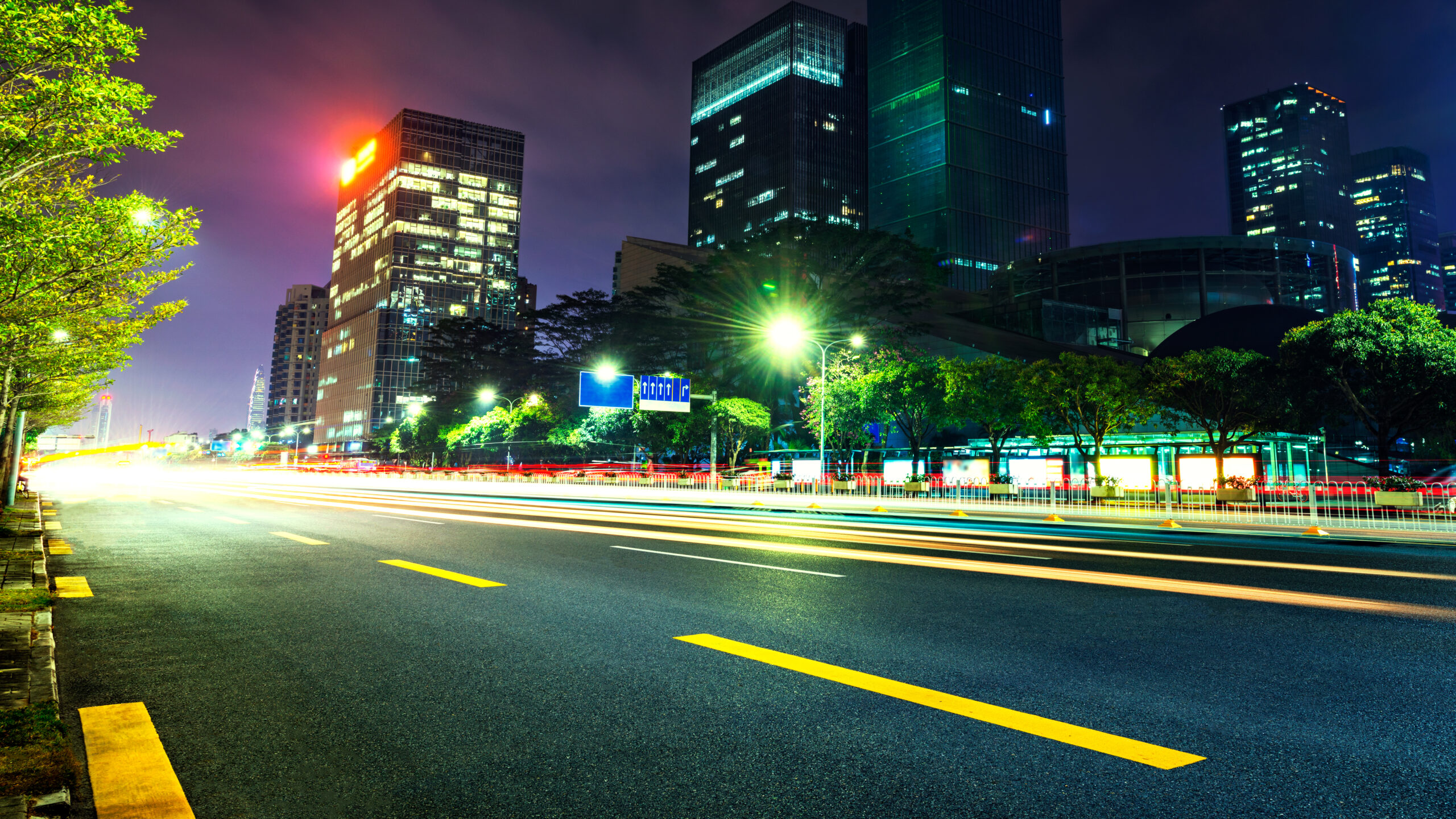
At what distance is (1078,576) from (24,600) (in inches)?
436

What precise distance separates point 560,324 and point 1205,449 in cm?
5337

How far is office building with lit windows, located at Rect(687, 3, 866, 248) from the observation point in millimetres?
176375

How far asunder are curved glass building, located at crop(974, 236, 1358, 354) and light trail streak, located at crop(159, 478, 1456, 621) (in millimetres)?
85598

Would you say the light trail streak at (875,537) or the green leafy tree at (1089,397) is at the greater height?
the green leafy tree at (1089,397)

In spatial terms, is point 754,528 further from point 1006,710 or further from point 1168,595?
point 1006,710

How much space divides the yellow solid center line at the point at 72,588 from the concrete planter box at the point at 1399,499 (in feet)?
88.2

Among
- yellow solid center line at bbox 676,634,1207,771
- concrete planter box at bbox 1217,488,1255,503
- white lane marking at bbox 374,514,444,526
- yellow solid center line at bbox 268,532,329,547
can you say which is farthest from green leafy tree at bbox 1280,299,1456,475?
yellow solid center line at bbox 268,532,329,547

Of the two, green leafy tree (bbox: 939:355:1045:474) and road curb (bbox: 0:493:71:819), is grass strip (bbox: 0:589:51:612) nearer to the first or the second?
road curb (bbox: 0:493:71:819)

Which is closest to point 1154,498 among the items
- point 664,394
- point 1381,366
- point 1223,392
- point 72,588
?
point 1381,366

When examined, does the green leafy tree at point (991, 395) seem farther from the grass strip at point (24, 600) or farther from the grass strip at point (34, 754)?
the grass strip at point (34, 754)

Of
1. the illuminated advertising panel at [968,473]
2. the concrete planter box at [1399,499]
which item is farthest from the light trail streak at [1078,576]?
the illuminated advertising panel at [968,473]

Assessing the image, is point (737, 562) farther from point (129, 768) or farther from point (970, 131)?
point (970, 131)

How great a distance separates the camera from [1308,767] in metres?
3.31

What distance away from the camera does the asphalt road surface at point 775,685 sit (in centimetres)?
309
